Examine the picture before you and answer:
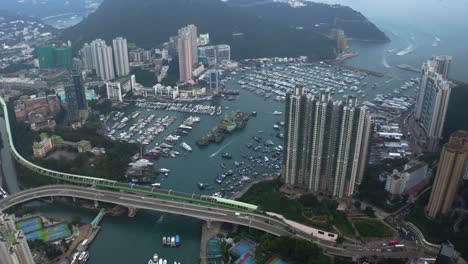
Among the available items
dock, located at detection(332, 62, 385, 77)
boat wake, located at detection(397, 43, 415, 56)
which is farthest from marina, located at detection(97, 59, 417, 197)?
boat wake, located at detection(397, 43, 415, 56)

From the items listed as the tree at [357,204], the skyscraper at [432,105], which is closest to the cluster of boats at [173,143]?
the tree at [357,204]

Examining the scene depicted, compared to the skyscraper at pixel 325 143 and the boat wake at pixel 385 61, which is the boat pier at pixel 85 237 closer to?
the skyscraper at pixel 325 143

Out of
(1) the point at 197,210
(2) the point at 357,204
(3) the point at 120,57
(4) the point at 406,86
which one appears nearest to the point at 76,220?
(1) the point at 197,210

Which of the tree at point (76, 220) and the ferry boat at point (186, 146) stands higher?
the ferry boat at point (186, 146)

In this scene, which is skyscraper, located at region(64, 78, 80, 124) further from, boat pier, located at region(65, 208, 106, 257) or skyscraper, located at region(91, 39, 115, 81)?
boat pier, located at region(65, 208, 106, 257)

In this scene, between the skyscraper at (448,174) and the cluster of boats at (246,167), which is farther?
the cluster of boats at (246,167)

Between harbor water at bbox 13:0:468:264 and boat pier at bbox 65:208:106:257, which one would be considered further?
harbor water at bbox 13:0:468:264
